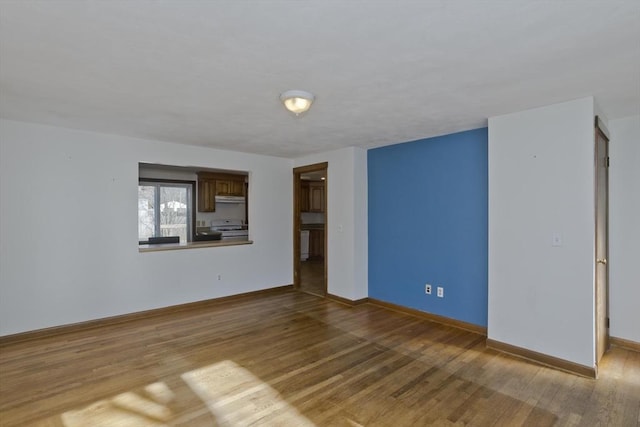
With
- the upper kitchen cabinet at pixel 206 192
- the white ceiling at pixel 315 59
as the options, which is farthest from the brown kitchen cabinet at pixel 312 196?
the white ceiling at pixel 315 59

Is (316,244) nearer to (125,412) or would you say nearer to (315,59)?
(125,412)

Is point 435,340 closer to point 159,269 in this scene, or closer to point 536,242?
point 536,242

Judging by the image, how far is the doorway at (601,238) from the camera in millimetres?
2793

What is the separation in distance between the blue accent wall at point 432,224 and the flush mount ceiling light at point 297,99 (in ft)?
7.12

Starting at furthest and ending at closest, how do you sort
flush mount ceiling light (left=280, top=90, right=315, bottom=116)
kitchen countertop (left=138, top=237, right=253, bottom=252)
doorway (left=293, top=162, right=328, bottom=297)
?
doorway (left=293, top=162, right=328, bottom=297)
kitchen countertop (left=138, top=237, right=253, bottom=252)
flush mount ceiling light (left=280, top=90, right=315, bottom=116)

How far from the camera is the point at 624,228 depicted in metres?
3.20

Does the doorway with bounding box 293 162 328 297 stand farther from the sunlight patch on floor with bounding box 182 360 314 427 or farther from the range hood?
the sunlight patch on floor with bounding box 182 360 314 427

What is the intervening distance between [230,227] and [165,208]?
1420 mm

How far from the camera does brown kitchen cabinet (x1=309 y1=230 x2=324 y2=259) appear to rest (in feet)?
29.4

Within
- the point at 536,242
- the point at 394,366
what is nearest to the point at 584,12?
the point at 536,242

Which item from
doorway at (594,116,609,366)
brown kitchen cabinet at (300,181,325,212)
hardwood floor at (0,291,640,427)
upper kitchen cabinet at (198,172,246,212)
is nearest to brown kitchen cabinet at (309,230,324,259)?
brown kitchen cabinet at (300,181,325,212)

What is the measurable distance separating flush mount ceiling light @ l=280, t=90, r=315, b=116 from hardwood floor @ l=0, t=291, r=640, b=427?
88.6 inches

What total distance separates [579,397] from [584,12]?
259cm

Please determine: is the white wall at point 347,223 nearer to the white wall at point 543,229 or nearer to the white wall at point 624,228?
the white wall at point 543,229
